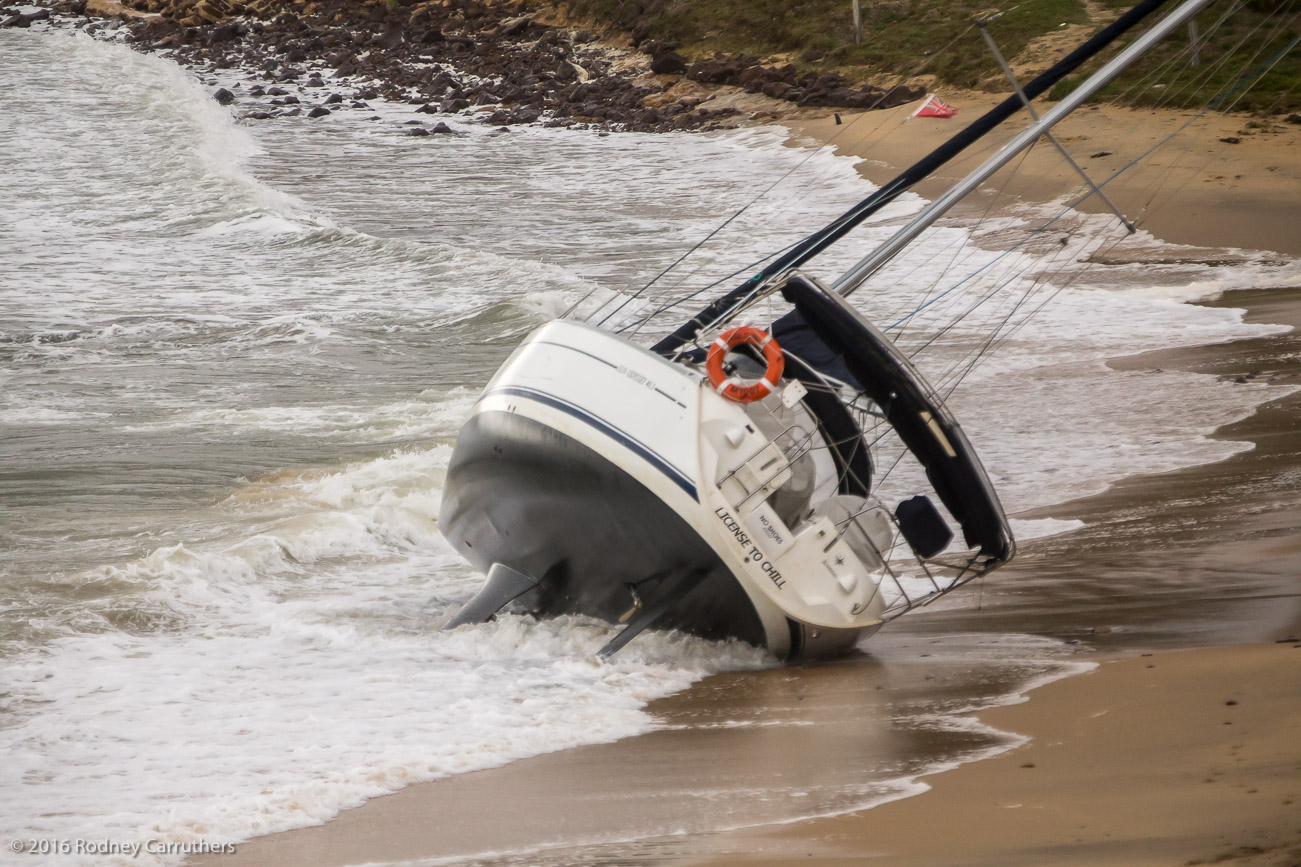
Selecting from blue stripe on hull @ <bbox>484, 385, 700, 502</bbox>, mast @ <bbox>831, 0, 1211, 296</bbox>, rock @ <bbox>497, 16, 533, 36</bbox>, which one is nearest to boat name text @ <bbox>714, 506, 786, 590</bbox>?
blue stripe on hull @ <bbox>484, 385, 700, 502</bbox>

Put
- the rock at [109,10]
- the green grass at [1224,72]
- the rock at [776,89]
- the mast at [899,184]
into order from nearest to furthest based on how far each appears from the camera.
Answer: the mast at [899,184] → the green grass at [1224,72] → the rock at [776,89] → the rock at [109,10]

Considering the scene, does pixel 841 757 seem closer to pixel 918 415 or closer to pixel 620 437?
pixel 918 415

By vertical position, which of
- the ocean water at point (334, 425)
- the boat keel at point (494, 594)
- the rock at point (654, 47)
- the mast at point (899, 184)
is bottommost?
the ocean water at point (334, 425)

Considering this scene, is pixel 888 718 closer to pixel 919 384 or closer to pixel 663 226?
pixel 919 384

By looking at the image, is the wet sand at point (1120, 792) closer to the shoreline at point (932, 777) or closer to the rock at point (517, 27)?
the shoreline at point (932, 777)

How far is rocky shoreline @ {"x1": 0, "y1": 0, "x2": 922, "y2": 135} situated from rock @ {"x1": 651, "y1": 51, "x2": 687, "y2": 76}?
5cm

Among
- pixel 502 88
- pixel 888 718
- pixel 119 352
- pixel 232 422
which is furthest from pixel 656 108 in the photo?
pixel 888 718

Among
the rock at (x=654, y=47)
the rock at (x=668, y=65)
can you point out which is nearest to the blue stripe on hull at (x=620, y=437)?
the rock at (x=668, y=65)

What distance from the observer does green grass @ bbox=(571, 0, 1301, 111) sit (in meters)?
22.7

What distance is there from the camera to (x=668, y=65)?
116 ft

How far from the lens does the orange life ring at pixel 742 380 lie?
599 centimetres

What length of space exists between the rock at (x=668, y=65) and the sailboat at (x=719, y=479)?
97.6ft

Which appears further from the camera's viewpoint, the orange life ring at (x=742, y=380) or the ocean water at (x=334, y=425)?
the orange life ring at (x=742, y=380)

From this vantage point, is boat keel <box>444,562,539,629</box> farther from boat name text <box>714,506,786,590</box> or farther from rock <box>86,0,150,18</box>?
rock <box>86,0,150,18</box>
